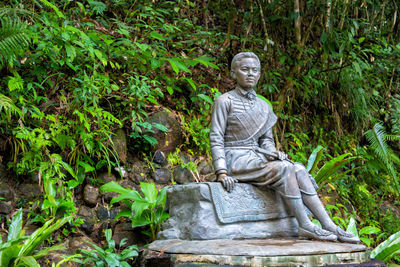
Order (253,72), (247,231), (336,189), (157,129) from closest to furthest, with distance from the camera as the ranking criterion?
1. (247,231)
2. (253,72)
3. (157,129)
4. (336,189)

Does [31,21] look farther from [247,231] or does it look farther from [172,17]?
[247,231]

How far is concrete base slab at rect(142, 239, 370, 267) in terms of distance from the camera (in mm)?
3137

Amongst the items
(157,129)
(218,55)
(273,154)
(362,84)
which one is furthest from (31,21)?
(362,84)

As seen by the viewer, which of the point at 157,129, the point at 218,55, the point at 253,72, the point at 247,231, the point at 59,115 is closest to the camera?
the point at 247,231

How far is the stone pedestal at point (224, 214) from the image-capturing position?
388 centimetres

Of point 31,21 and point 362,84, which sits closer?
point 31,21

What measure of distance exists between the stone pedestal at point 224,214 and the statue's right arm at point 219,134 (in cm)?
20

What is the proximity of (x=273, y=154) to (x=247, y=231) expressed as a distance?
0.80 meters

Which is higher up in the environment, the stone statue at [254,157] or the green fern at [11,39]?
the green fern at [11,39]

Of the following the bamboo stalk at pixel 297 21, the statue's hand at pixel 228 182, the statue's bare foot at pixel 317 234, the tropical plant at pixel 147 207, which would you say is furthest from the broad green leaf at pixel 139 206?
the bamboo stalk at pixel 297 21

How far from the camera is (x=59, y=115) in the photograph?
535cm

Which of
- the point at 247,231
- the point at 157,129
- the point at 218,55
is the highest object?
the point at 218,55

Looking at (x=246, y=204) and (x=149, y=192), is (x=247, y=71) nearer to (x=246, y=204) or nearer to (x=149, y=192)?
(x=246, y=204)

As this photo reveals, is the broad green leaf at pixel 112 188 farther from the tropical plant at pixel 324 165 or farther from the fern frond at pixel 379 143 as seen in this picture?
the fern frond at pixel 379 143
